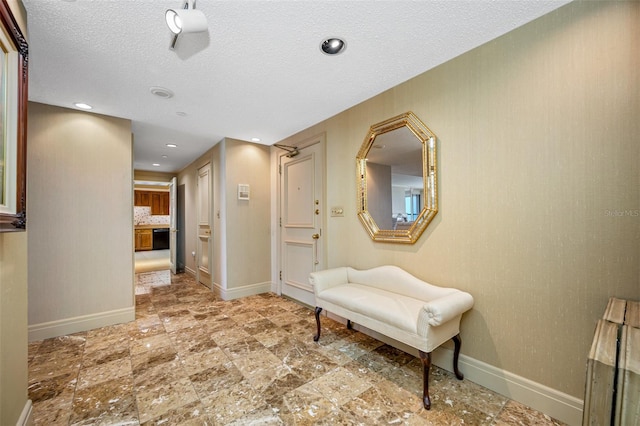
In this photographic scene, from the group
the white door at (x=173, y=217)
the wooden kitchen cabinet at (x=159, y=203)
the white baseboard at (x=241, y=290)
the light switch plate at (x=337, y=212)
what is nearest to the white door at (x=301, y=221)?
the light switch plate at (x=337, y=212)

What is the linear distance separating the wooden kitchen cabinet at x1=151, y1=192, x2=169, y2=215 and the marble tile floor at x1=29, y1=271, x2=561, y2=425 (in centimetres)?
823

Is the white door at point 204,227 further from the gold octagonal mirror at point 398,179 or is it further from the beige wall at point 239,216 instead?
the gold octagonal mirror at point 398,179

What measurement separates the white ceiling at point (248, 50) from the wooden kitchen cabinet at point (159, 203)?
798 centimetres

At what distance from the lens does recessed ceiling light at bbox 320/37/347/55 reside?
1729 millimetres

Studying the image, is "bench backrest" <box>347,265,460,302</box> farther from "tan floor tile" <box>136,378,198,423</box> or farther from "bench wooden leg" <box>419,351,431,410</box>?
"tan floor tile" <box>136,378,198,423</box>

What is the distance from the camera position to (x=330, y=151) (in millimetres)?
3053

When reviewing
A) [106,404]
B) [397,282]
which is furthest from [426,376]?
[106,404]

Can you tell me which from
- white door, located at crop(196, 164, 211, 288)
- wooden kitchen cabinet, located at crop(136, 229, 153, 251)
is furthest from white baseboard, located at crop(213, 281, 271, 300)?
wooden kitchen cabinet, located at crop(136, 229, 153, 251)

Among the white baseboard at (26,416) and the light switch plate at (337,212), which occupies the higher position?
the light switch plate at (337,212)

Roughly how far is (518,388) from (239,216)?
3.55 m

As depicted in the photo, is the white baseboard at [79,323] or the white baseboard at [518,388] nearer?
the white baseboard at [518,388]

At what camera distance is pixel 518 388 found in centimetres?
162

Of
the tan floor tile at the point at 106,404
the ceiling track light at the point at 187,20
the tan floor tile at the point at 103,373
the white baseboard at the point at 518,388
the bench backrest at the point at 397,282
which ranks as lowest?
the tan floor tile at the point at 103,373

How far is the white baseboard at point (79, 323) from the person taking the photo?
2.56 m
